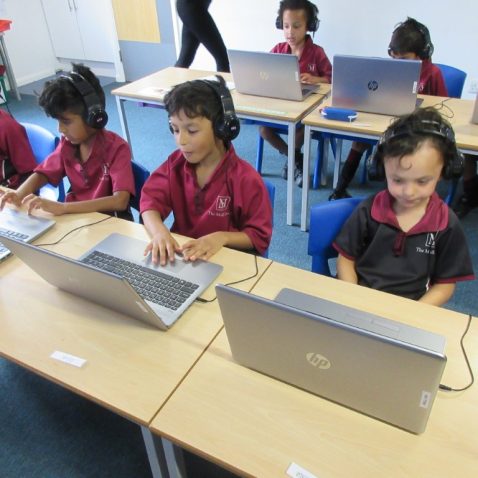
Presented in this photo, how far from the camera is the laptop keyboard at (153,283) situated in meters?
1.04

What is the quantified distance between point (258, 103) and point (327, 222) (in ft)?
4.04

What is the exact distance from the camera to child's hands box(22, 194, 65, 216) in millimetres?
1387

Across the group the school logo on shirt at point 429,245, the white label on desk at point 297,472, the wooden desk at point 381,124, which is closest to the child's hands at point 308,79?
the wooden desk at point 381,124

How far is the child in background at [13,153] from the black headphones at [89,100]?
1.66ft

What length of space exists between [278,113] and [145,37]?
321 cm

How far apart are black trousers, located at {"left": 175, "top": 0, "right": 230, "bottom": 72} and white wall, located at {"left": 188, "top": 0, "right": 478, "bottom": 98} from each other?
0.84 meters

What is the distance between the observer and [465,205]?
8.50 feet

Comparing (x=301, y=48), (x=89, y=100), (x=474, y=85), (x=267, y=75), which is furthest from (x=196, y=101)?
(x=474, y=85)

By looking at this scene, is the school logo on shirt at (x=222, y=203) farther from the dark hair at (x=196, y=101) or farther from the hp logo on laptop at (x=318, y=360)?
the hp logo on laptop at (x=318, y=360)

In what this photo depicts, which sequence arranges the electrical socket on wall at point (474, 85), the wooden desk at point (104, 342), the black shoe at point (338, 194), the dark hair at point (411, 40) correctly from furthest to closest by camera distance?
the electrical socket on wall at point (474, 85)
the black shoe at point (338, 194)
the dark hair at point (411, 40)
the wooden desk at point (104, 342)

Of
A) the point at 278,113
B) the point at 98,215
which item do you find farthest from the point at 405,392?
the point at 278,113

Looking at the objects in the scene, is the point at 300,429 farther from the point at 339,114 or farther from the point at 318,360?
the point at 339,114

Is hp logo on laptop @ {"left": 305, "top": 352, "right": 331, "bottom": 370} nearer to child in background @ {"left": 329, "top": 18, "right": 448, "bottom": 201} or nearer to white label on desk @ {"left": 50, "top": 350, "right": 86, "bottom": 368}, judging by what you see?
white label on desk @ {"left": 50, "top": 350, "right": 86, "bottom": 368}

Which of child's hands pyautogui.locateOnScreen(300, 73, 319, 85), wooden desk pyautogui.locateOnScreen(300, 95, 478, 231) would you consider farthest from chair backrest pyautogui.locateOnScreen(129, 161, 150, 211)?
child's hands pyautogui.locateOnScreen(300, 73, 319, 85)
